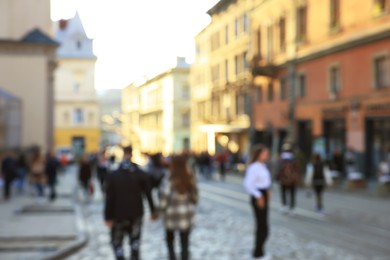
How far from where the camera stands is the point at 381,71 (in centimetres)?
2762

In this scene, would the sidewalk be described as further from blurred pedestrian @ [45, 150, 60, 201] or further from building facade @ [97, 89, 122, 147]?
building facade @ [97, 89, 122, 147]

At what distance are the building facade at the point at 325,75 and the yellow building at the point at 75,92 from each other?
3119 cm

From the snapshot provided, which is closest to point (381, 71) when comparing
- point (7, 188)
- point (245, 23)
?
point (7, 188)

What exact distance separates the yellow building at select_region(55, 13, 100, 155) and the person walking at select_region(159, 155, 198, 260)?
61856 mm

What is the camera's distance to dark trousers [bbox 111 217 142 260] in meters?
8.13

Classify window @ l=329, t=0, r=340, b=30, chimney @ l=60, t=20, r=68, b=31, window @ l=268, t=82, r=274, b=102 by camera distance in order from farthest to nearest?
chimney @ l=60, t=20, r=68, b=31 < window @ l=268, t=82, r=274, b=102 < window @ l=329, t=0, r=340, b=30

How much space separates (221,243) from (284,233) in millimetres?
1801

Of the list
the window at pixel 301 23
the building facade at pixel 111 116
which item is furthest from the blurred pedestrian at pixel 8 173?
the building facade at pixel 111 116

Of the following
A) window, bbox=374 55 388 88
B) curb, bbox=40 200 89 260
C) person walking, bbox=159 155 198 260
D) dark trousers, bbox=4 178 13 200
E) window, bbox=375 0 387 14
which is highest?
window, bbox=375 0 387 14

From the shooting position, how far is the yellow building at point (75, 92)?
70.7 m

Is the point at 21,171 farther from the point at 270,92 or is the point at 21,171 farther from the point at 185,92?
the point at 185,92

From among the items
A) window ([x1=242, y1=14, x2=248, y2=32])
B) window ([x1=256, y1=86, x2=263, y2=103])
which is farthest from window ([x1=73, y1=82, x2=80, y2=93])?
window ([x1=256, y1=86, x2=263, y2=103])

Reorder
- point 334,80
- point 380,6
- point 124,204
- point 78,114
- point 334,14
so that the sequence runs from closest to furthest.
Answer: point 124,204
point 380,6
point 334,14
point 334,80
point 78,114

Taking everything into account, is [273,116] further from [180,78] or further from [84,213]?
[180,78]
